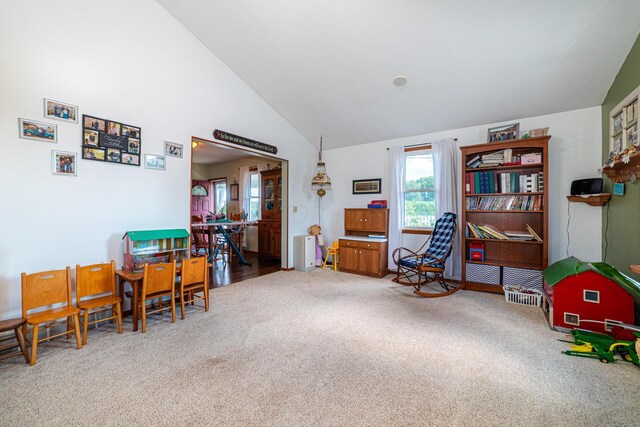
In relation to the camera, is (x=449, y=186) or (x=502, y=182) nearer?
(x=502, y=182)

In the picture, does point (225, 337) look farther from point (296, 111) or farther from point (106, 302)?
point (296, 111)

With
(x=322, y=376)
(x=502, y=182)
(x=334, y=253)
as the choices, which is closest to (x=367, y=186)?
(x=334, y=253)

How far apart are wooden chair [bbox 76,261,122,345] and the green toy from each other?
4092mm

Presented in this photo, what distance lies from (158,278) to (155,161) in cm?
146

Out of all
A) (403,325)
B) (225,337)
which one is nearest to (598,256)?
(403,325)

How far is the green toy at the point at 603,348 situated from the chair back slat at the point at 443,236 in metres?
1.69

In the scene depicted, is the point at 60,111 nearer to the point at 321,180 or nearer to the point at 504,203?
the point at 321,180

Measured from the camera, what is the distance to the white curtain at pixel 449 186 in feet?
14.3

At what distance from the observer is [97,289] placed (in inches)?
105

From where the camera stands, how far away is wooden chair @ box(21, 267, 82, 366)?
216 centimetres

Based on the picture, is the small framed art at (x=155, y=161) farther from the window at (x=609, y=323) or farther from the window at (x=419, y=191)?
the window at (x=609, y=323)

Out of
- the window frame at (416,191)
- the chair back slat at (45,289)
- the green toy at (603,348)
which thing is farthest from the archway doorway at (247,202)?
the green toy at (603,348)

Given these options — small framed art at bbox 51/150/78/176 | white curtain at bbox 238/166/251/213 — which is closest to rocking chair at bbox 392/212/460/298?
small framed art at bbox 51/150/78/176

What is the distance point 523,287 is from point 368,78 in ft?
11.7
